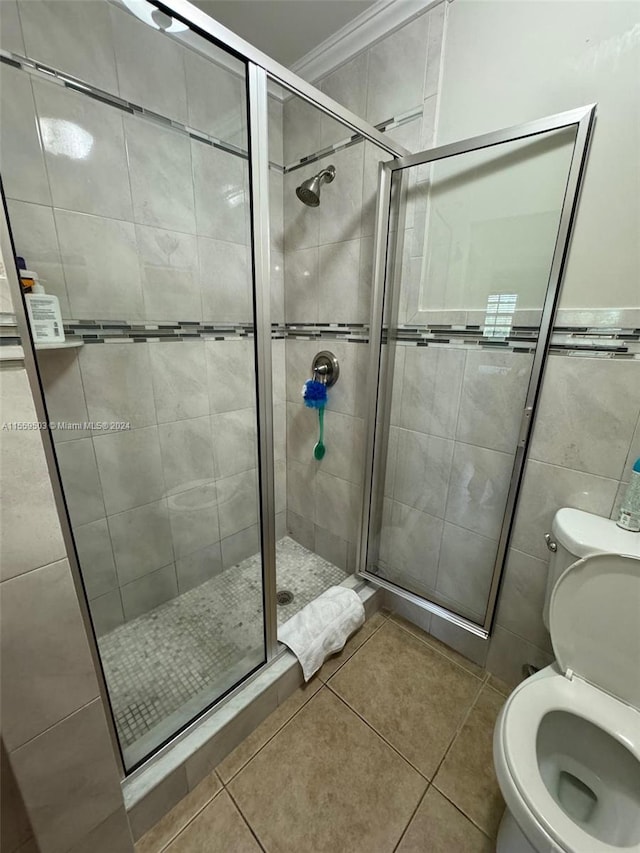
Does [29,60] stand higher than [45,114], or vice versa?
[29,60]

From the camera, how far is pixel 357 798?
104 centimetres

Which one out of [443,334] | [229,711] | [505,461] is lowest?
[229,711]

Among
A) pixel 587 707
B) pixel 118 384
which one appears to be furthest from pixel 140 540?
pixel 587 707

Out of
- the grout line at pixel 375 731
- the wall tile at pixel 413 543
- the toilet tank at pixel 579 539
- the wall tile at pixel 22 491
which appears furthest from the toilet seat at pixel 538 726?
the wall tile at pixel 22 491

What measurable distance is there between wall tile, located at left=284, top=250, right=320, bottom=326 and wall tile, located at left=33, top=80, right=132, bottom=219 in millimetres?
737

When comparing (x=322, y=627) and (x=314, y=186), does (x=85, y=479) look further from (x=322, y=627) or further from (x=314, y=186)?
(x=314, y=186)

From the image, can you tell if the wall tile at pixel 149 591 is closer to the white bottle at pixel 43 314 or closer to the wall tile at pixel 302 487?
the wall tile at pixel 302 487

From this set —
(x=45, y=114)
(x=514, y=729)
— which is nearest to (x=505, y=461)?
(x=514, y=729)

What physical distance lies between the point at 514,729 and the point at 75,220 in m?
1.90

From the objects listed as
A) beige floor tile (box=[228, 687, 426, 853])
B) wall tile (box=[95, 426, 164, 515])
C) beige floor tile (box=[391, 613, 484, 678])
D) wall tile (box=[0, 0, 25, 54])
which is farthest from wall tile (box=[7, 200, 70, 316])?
beige floor tile (box=[391, 613, 484, 678])

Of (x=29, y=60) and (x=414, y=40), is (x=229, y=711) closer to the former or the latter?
(x=29, y=60)

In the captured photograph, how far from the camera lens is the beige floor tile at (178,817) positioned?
938 millimetres

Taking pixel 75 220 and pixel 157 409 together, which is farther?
pixel 157 409

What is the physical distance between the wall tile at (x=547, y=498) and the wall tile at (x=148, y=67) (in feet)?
5.76
